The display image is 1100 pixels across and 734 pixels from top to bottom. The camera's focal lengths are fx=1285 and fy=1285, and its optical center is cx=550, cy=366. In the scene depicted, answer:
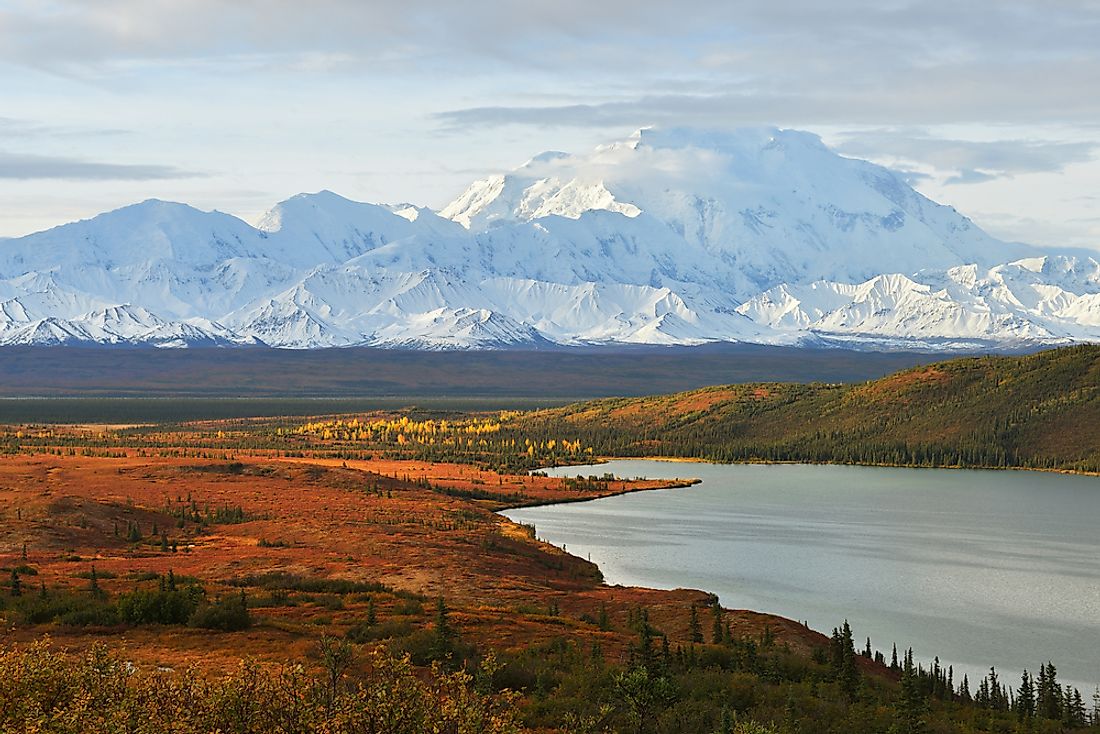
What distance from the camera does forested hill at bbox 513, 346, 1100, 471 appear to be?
152 meters

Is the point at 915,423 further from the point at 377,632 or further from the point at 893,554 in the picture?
the point at 377,632

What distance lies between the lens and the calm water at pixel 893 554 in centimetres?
5481

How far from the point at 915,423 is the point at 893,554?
91.6 meters

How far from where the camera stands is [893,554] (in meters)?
79.1

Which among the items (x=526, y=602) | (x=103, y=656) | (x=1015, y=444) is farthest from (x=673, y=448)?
(x=103, y=656)

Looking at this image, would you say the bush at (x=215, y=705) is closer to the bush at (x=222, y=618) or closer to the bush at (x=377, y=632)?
the bush at (x=377, y=632)

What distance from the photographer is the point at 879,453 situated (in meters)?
158

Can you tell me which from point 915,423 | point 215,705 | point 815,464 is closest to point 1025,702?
point 215,705

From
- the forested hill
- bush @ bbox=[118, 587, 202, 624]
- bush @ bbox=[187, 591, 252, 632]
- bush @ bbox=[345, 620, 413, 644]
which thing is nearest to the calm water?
the forested hill

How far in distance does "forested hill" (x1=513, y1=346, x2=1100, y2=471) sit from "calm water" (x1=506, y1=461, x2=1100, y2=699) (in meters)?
18.0

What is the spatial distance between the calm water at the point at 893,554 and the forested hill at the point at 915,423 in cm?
1801

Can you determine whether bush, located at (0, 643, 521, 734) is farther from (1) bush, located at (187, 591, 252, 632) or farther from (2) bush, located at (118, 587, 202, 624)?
(2) bush, located at (118, 587, 202, 624)

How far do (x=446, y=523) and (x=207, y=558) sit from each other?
71.9 ft

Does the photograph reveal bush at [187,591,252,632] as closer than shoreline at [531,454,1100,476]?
Yes
